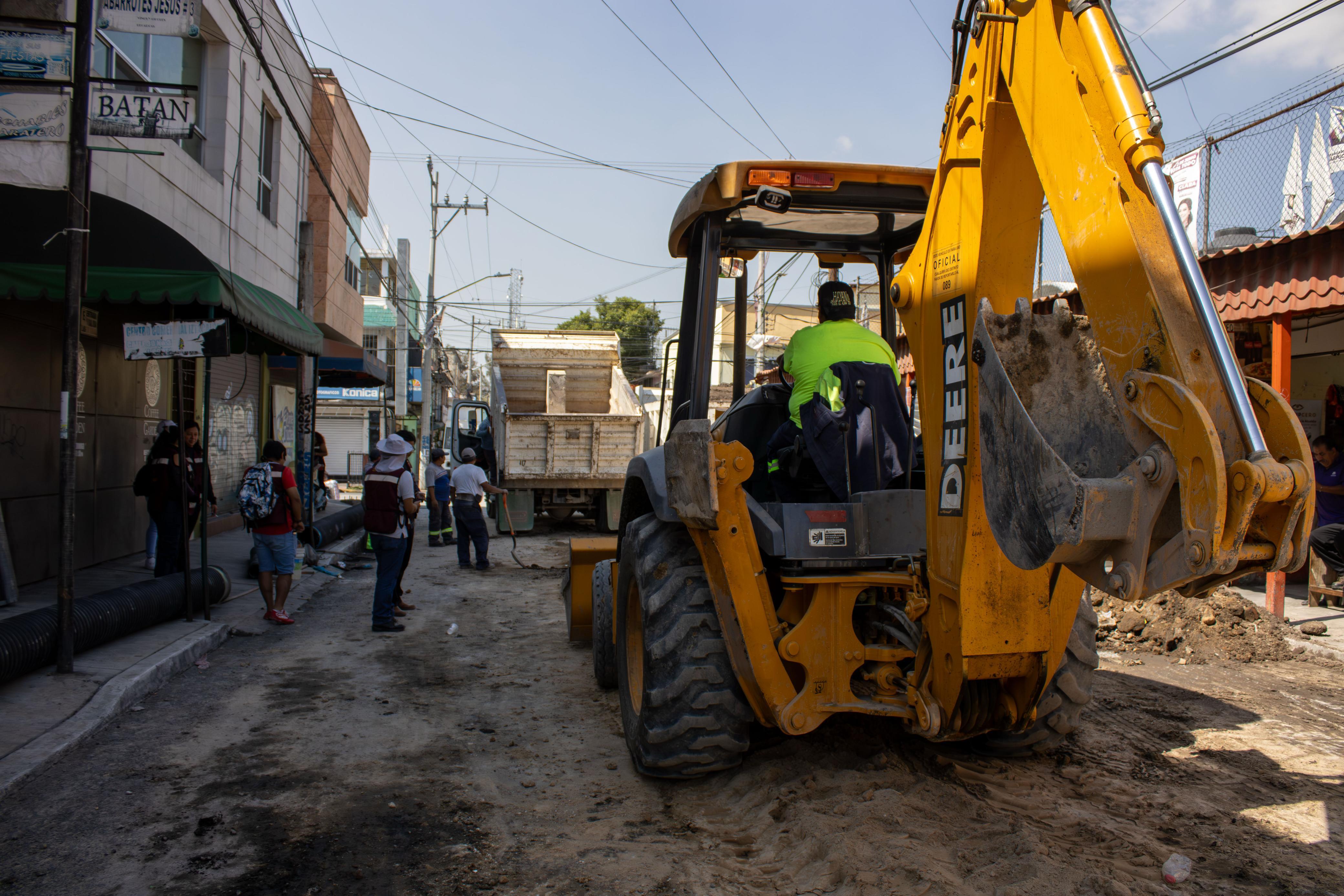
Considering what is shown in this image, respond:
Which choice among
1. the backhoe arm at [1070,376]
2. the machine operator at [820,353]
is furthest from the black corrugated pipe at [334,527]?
the backhoe arm at [1070,376]

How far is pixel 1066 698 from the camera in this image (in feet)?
12.3

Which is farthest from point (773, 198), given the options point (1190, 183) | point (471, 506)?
point (471, 506)

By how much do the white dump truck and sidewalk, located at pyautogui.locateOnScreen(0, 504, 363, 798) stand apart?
5501mm

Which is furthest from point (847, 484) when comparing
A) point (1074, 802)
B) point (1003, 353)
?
point (1074, 802)

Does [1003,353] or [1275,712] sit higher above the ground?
[1003,353]

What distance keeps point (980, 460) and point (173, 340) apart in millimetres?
6487

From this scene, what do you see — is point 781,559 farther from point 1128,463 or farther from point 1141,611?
point 1141,611

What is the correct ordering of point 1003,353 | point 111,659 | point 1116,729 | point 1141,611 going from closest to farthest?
point 1003,353 → point 1116,729 → point 111,659 → point 1141,611

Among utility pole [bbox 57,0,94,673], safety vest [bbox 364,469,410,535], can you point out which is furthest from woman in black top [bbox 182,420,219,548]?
utility pole [bbox 57,0,94,673]

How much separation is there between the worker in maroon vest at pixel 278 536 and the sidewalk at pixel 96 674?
0.24 m

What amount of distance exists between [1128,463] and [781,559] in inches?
71.4

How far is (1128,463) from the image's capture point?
2090 mm

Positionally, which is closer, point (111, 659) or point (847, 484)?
point (847, 484)

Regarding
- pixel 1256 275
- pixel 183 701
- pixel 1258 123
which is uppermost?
pixel 1258 123
